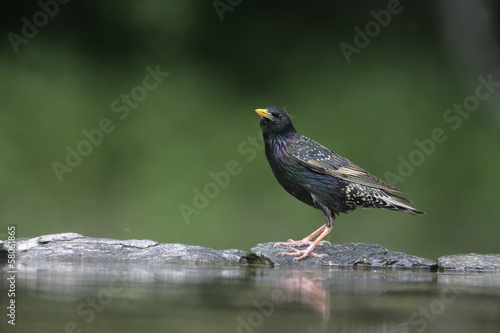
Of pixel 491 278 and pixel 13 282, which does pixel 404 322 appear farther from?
pixel 491 278

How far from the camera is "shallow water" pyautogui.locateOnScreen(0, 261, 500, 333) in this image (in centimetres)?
182

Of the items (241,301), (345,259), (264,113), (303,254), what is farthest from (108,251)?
(241,301)

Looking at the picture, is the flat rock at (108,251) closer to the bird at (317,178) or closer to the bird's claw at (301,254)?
the bird's claw at (301,254)

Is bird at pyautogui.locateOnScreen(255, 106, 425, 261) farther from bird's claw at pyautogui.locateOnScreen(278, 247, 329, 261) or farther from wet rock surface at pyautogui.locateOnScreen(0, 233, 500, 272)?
wet rock surface at pyautogui.locateOnScreen(0, 233, 500, 272)

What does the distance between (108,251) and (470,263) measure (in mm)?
2396

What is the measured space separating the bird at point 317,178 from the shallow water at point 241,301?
2.89ft

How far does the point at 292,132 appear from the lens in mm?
4480

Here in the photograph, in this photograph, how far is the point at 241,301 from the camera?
2289 millimetres

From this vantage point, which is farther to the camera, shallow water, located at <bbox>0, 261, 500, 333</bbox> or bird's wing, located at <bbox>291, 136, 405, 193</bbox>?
bird's wing, located at <bbox>291, 136, 405, 193</bbox>

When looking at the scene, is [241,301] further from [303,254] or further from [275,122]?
[275,122]

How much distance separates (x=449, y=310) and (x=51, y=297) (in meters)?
1.46

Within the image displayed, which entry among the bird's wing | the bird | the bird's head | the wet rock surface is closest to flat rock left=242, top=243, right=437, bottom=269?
the wet rock surface

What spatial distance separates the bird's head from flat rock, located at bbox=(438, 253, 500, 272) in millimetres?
1397

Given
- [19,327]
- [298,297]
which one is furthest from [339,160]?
[19,327]
